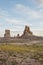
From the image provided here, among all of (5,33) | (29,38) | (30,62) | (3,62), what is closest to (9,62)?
(3,62)

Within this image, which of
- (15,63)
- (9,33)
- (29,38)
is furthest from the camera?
(9,33)

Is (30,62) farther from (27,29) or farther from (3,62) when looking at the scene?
(27,29)

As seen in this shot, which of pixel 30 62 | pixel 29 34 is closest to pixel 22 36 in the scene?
pixel 29 34

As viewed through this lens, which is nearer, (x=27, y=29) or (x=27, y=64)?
(x=27, y=64)

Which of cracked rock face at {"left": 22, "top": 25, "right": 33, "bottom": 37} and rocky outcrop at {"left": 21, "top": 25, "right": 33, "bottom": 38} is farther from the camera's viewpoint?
cracked rock face at {"left": 22, "top": 25, "right": 33, "bottom": 37}

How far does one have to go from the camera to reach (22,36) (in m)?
180

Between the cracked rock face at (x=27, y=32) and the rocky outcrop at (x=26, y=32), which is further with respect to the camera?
the cracked rock face at (x=27, y=32)

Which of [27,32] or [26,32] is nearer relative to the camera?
[26,32]

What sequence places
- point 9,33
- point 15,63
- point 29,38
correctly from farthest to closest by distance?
point 9,33, point 29,38, point 15,63

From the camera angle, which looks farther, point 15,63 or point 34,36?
point 34,36

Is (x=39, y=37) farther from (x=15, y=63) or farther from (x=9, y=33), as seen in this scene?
(x=15, y=63)

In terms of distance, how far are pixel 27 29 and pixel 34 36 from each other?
8.70 metres

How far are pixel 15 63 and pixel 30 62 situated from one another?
5.10 metres

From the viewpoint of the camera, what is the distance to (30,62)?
59188mm
